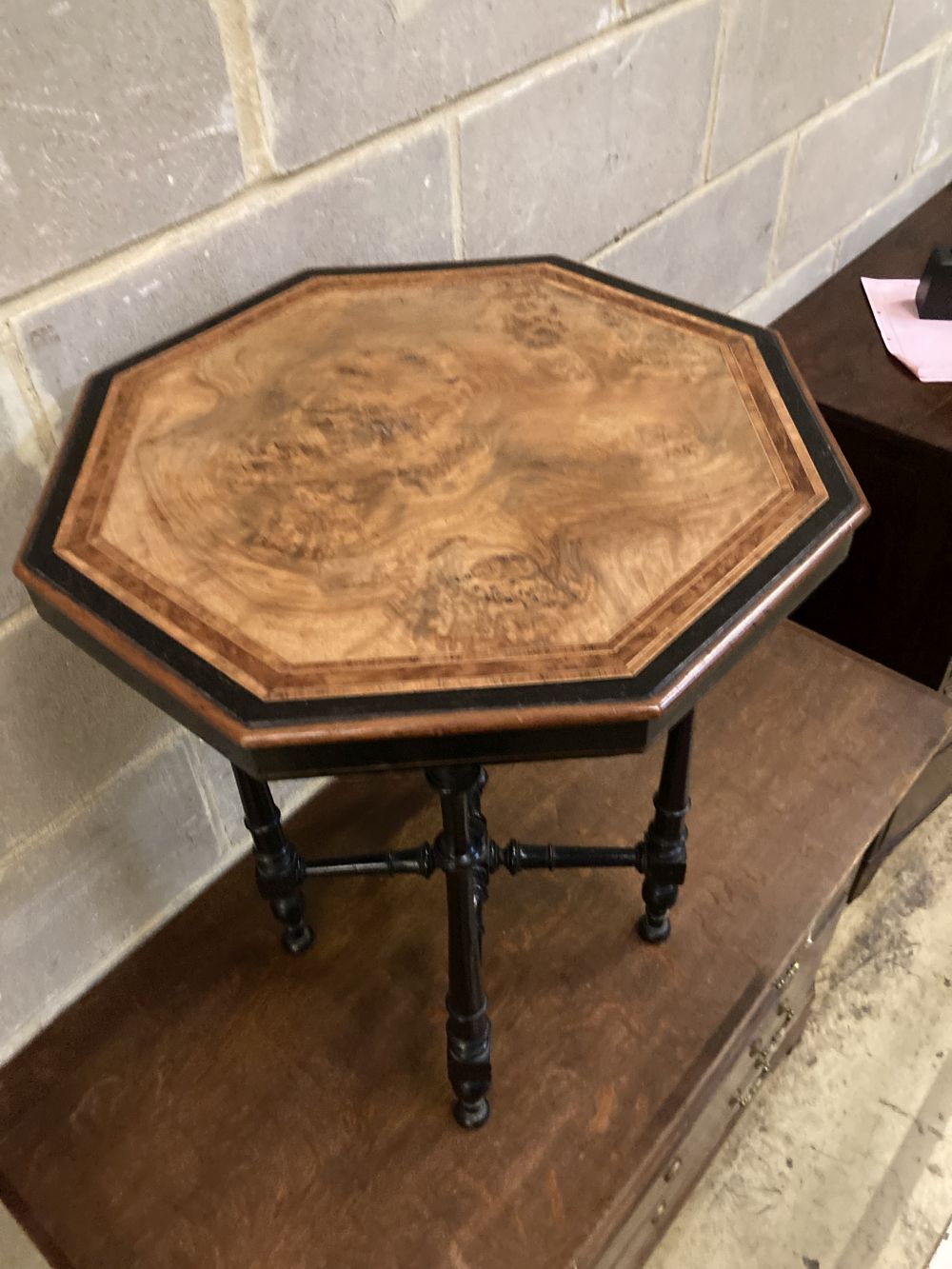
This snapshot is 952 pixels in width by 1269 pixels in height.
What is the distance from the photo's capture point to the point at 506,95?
38.6 inches

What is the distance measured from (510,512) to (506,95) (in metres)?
0.61

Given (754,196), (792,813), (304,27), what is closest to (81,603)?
(304,27)

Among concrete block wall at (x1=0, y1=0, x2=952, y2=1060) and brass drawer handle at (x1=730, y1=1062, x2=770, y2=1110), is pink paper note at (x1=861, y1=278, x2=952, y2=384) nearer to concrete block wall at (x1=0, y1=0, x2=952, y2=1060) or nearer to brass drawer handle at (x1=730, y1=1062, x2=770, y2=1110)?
concrete block wall at (x1=0, y1=0, x2=952, y2=1060)

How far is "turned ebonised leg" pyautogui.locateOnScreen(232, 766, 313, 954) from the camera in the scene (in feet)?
2.84

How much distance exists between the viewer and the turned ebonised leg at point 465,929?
25.7 inches

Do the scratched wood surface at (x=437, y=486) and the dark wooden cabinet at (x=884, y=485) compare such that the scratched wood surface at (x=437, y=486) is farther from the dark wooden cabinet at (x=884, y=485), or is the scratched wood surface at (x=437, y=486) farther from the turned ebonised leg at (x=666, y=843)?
the dark wooden cabinet at (x=884, y=485)

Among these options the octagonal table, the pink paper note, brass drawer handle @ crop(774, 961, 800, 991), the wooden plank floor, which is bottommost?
brass drawer handle @ crop(774, 961, 800, 991)

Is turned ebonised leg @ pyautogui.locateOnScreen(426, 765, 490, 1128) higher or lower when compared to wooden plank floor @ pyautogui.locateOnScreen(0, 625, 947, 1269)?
higher

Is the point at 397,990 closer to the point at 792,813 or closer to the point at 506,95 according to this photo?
the point at 792,813

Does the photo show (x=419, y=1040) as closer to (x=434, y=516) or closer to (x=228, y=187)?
(x=434, y=516)

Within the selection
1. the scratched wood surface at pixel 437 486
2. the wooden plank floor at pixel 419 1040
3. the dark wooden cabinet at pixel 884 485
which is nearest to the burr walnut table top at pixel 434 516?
the scratched wood surface at pixel 437 486

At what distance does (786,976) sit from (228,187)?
92 cm

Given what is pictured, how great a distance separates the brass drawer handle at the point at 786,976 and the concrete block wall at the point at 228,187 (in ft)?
1.98

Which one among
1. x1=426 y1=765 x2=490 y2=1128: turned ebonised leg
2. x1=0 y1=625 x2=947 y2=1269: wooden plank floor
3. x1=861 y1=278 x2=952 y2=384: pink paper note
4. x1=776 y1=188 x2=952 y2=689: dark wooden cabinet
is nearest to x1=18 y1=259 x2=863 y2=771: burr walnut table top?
x1=426 y1=765 x2=490 y2=1128: turned ebonised leg
